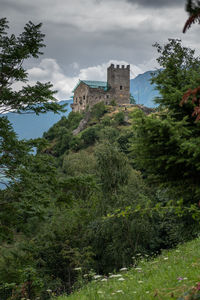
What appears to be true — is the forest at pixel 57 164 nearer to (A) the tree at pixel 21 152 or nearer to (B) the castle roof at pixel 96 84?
(A) the tree at pixel 21 152

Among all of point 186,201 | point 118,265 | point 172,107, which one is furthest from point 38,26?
point 118,265

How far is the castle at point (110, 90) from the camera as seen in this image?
86.1m

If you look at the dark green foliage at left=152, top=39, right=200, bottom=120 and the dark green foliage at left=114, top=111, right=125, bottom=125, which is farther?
the dark green foliage at left=114, top=111, right=125, bottom=125

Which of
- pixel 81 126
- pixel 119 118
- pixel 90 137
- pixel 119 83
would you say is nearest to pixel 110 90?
pixel 119 83

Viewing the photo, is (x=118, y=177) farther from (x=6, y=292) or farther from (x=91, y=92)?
(x=91, y=92)

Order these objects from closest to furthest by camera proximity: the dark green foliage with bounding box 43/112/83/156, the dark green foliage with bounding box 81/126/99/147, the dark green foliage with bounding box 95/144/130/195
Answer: the dark green foliage with bounding box 95/144/130/195
the dark green foliage with bounding box 81/126/99/147
the dark green foliage with bounding box 43/112/83/156

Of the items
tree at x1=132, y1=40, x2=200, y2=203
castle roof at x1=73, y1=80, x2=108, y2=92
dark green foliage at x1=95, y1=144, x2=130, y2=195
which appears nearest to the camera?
tree at x1=132, y1=40, x2=200, y2=203

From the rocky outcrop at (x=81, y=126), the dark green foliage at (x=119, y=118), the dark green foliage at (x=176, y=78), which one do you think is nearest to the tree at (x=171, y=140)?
the dark green foliage at (x=176, y=78)

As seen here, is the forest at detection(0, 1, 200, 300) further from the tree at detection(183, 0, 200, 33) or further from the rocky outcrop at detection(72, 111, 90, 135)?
the rocky outcrop at detection(72, 111, 90, 135)

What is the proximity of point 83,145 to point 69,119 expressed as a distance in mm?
20729

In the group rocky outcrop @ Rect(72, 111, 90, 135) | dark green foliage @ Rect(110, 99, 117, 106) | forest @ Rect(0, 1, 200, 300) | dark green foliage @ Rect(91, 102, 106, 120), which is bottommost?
forest @ Rect(0, 1, 200, 300)

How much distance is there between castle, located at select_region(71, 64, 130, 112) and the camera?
86.1 metres

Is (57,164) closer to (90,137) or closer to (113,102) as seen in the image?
(90,137)

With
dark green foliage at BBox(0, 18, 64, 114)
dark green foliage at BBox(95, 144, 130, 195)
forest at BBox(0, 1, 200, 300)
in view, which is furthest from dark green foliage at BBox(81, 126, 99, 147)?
dark green foliage at BBox(0, 18, 64, 114)
